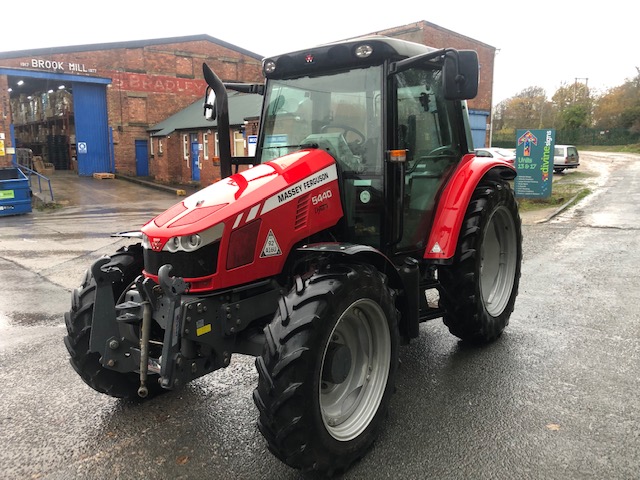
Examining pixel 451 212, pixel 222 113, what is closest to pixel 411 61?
pixel 451 212

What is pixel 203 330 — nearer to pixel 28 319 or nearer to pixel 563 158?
pixel 28 319

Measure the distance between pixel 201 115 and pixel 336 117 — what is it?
23.1 metres

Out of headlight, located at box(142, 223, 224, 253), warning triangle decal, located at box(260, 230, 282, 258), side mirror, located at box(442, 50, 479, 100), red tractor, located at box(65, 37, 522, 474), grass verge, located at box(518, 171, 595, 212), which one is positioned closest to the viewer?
red tractor, located at box(65, 37, 522, 474)

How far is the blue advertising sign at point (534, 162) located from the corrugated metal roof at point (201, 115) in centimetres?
947

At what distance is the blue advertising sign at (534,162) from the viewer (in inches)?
594

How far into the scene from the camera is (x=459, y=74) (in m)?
3.34

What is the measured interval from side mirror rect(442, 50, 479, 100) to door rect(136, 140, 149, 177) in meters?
29.0

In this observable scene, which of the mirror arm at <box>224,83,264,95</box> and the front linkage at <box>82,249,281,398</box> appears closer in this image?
the front linkage at <box>82,249,281,398</box>

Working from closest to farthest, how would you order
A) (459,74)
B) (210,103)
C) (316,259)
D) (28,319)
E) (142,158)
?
(316,259)
(459,74)
(210,103)
(28,319)
(142,158)

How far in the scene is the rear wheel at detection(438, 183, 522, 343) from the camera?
14.0ft

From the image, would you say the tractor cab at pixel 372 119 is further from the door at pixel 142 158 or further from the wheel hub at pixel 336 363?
the door at pixel 142 158

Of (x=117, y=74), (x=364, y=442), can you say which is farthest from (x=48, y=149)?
(x=364, y=442)

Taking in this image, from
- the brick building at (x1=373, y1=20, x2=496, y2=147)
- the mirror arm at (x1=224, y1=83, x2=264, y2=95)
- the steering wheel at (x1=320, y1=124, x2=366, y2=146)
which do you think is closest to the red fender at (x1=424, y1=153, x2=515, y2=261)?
the steering wheel at (x1=320, y1=124, x2=366, y2=146)

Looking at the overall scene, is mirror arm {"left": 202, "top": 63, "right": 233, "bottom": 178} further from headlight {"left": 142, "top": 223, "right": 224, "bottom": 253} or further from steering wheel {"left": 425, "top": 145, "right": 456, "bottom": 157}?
steering wheel {"left": 425, "top": 145, "right": 456, "bottom": 157}
